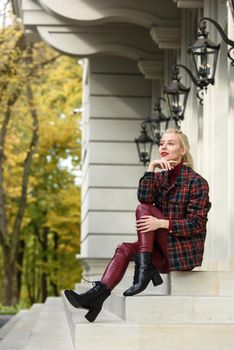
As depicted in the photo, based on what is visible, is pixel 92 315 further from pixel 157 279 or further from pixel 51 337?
pixel 51 337

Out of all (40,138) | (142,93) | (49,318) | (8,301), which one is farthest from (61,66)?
(49,318)

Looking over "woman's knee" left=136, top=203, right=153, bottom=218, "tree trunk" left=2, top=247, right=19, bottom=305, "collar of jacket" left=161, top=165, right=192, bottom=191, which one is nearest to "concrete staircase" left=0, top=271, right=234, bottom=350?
"woman's knee" left=136, top=203, right=153, bottom=218

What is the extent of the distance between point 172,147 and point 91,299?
55.4 inches

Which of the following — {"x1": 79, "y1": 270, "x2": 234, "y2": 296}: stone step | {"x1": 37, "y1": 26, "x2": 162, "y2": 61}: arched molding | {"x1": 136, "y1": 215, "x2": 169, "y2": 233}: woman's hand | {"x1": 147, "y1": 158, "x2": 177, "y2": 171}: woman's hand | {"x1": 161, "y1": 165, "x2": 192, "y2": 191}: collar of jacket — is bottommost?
{"x1": 79, "y1": 270, "x2": 234, "y2": 296}: stone step

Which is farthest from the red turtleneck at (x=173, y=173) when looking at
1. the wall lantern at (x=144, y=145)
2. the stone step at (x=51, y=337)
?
the wall lantern at (x=144, y=145)

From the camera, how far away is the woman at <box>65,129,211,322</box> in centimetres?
760

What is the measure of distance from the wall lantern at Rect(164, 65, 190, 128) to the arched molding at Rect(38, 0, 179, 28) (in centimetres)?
226

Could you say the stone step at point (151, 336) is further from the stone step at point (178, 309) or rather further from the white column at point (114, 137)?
the white column at point (114, 137)

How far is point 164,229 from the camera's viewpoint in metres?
7.72

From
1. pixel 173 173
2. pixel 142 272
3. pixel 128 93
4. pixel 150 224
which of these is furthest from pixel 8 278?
pixel 150 224

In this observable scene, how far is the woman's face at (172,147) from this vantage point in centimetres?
803

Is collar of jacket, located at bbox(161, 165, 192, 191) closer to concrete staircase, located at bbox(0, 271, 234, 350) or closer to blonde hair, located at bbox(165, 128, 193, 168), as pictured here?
blonde hair, located at bbox(165, 128, 193, 168)

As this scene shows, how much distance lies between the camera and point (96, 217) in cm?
2003

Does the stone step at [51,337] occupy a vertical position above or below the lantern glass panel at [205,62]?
below
